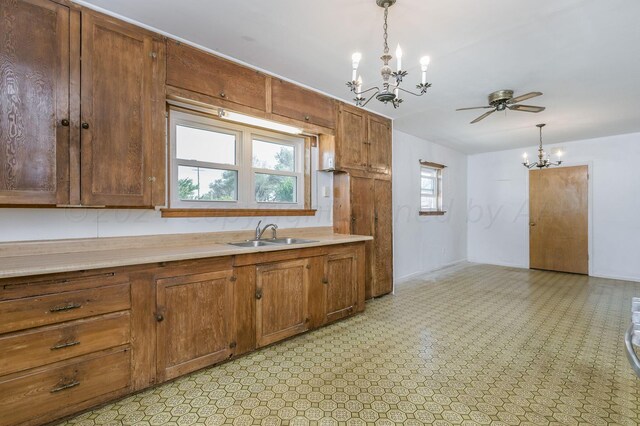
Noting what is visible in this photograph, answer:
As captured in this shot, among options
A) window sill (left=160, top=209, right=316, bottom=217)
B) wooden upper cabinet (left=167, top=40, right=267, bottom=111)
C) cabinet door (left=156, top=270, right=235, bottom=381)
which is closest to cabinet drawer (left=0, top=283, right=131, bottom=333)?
cabinet door (left=156, top=270, right=235, bottom=381)

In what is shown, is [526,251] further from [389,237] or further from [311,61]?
[311,61]

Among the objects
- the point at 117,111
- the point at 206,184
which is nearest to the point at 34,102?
the point at 117,111

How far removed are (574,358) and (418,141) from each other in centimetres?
414

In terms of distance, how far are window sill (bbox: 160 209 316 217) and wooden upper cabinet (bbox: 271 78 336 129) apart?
1.02 metres

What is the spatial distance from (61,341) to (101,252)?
0.64 meters

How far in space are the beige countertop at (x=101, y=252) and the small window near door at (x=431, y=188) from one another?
384cm

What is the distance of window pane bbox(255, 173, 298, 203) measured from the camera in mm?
3430

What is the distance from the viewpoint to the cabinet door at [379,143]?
13.7 ft

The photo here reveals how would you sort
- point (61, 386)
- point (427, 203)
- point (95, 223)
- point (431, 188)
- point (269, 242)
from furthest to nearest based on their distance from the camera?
1. point (431, 188)
2. point (427, 203)
3. point (269, 242)
4. point (95, 223)
5. point (61, 386)

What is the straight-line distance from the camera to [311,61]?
2842 millimetres

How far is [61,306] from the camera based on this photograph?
1718mm

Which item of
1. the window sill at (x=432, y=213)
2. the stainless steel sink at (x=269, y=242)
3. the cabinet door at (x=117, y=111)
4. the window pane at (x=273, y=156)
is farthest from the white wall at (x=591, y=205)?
the cabinet door at (x=117, y=111)

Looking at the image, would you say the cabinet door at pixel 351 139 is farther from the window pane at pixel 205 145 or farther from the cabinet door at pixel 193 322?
the cabinet door at pixel 193 322

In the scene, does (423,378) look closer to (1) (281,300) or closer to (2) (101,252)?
(1) (281,300)
